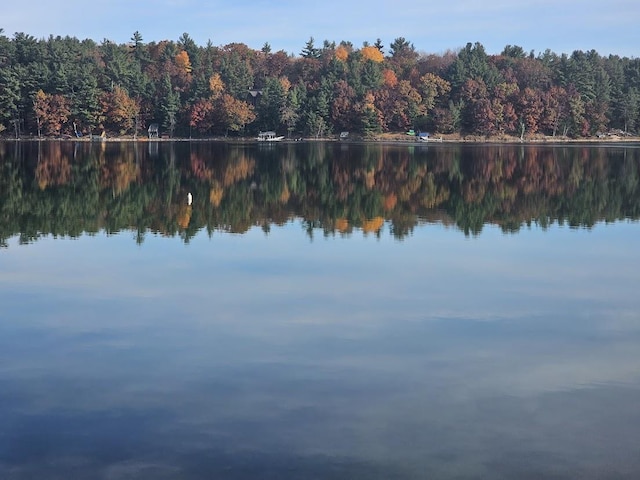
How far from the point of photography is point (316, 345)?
11391 millimetres

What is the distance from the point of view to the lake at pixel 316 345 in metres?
7.97

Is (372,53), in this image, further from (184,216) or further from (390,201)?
(184,216)

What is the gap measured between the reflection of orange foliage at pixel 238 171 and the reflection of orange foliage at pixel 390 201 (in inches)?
285

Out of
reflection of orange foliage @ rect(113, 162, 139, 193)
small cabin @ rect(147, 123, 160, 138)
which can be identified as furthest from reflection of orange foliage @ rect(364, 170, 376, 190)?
small cabin @ rect(147, 123, 160, 138)

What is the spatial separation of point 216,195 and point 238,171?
462 inches

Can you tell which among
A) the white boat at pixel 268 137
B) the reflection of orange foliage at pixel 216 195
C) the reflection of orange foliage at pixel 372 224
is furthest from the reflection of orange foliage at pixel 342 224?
the white boat at pixel 268 137

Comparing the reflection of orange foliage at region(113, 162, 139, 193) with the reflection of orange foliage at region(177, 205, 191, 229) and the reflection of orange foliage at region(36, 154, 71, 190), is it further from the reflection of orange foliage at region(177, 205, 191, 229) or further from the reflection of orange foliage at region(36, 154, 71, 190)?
the reflection of orange foliage at region(177, 205, 191, 229)

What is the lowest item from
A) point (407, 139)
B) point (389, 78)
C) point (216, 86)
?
point (407, 139)

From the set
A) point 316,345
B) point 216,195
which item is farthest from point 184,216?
point 316,345

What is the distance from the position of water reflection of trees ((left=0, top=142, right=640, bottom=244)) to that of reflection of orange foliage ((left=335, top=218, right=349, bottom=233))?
22 millimetres

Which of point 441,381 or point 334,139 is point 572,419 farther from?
point 334,139

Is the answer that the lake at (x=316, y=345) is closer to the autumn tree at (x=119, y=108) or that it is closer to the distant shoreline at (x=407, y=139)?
the distant shoreline at (x=407, y=139)

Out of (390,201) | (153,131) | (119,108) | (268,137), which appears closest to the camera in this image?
(390,201)

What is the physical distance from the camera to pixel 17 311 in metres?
12.9
